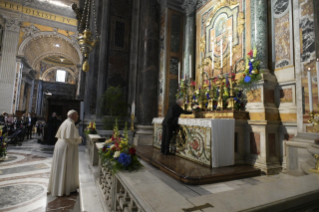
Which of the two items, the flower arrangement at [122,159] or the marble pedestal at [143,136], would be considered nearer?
the flower arrangement at [122,159]

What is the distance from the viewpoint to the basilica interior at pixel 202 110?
64.9 inches

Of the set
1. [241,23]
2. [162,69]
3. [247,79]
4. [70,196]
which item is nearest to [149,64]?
[162,69]

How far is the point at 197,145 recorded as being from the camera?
4113mm

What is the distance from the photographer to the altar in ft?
12.2

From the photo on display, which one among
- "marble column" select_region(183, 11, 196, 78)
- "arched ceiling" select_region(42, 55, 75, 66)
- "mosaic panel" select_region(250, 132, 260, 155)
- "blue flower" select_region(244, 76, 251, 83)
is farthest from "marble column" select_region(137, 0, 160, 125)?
"arched ceiling" select_region(42, 55, 75, 66)

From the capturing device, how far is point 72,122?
3.57m

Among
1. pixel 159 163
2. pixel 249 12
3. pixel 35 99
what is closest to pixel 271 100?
pixel 249 12

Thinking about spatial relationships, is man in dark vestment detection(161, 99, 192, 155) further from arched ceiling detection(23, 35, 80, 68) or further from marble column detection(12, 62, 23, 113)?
arched ceiling detection(23, 35, 80, 68)

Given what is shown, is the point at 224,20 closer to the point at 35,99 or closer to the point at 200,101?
the point at 200,101

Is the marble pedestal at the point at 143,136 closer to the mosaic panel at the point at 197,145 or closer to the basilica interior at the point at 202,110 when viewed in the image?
the basilica interior at the point at 202,110

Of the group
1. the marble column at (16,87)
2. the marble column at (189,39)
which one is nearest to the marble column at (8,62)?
the marble column at (16,87)

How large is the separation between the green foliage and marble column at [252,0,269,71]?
18.0 feet

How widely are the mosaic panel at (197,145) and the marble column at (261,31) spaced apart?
221 centimetres

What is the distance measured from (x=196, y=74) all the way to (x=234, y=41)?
2018 mm
